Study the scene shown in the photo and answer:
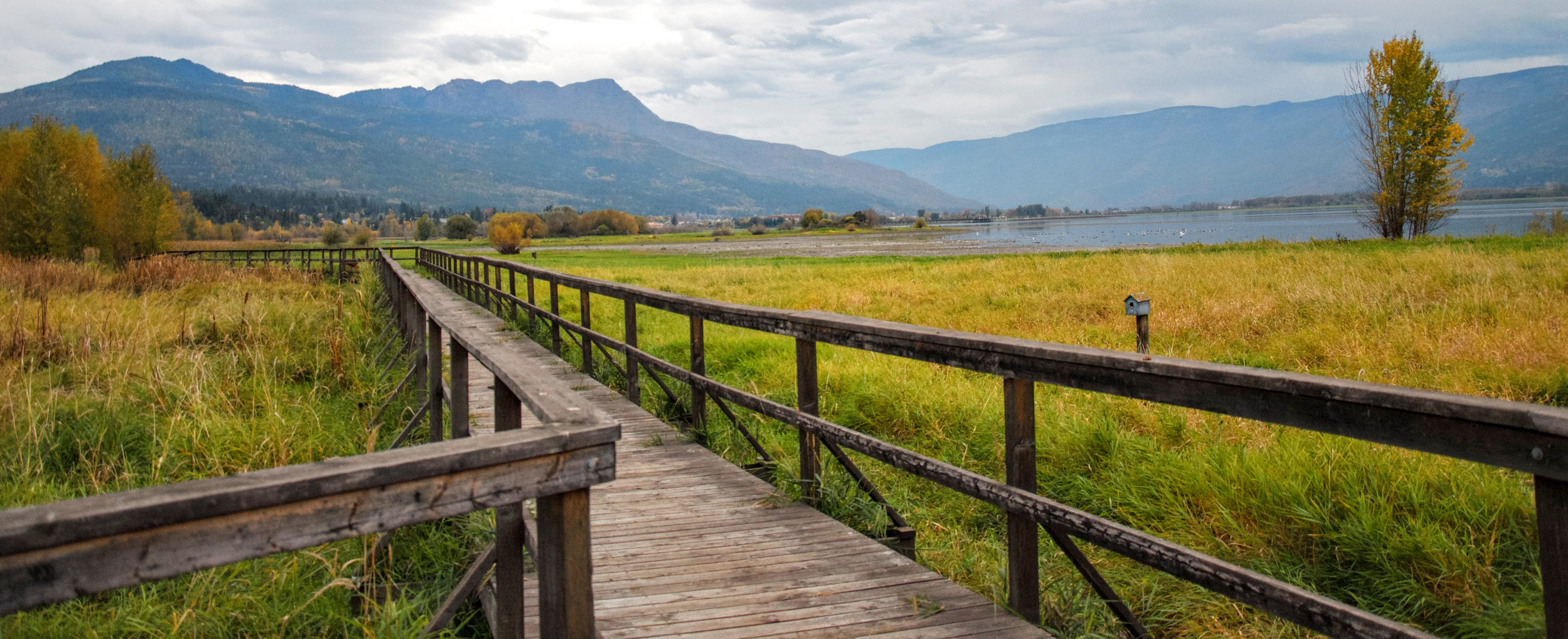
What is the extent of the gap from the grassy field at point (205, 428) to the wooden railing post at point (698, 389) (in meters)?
1.91

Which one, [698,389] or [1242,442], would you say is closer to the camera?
[1242,442]

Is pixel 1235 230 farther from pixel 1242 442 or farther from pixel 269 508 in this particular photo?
pixel 269 508

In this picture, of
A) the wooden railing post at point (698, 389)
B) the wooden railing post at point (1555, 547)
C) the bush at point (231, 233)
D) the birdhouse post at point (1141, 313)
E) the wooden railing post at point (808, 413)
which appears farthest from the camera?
the bush at point (231, 233)

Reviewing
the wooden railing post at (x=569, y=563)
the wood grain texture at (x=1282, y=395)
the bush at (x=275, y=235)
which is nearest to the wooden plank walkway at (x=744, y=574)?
the wooden railing post at (x=569, y=563)

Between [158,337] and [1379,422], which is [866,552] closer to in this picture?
[1379,422]

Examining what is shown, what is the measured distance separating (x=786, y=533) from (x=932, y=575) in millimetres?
789

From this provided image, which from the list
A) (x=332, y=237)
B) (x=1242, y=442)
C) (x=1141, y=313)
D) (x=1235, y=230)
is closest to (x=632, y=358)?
(x=1242, y=442)

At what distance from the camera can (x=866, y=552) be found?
12.4 feet

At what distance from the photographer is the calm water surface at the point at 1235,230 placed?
2625 inches

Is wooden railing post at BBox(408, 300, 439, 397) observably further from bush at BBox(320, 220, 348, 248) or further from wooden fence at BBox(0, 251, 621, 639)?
bush at BBox(320, 220, 348, 248)

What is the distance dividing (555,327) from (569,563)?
8.06 m

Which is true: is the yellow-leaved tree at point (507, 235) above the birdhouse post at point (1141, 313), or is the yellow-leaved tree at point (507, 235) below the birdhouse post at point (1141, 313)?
above

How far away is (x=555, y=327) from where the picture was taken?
9547 millimetres

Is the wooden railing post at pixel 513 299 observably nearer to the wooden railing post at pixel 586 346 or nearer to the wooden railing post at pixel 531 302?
the wooden railing post at pixel 531 302
